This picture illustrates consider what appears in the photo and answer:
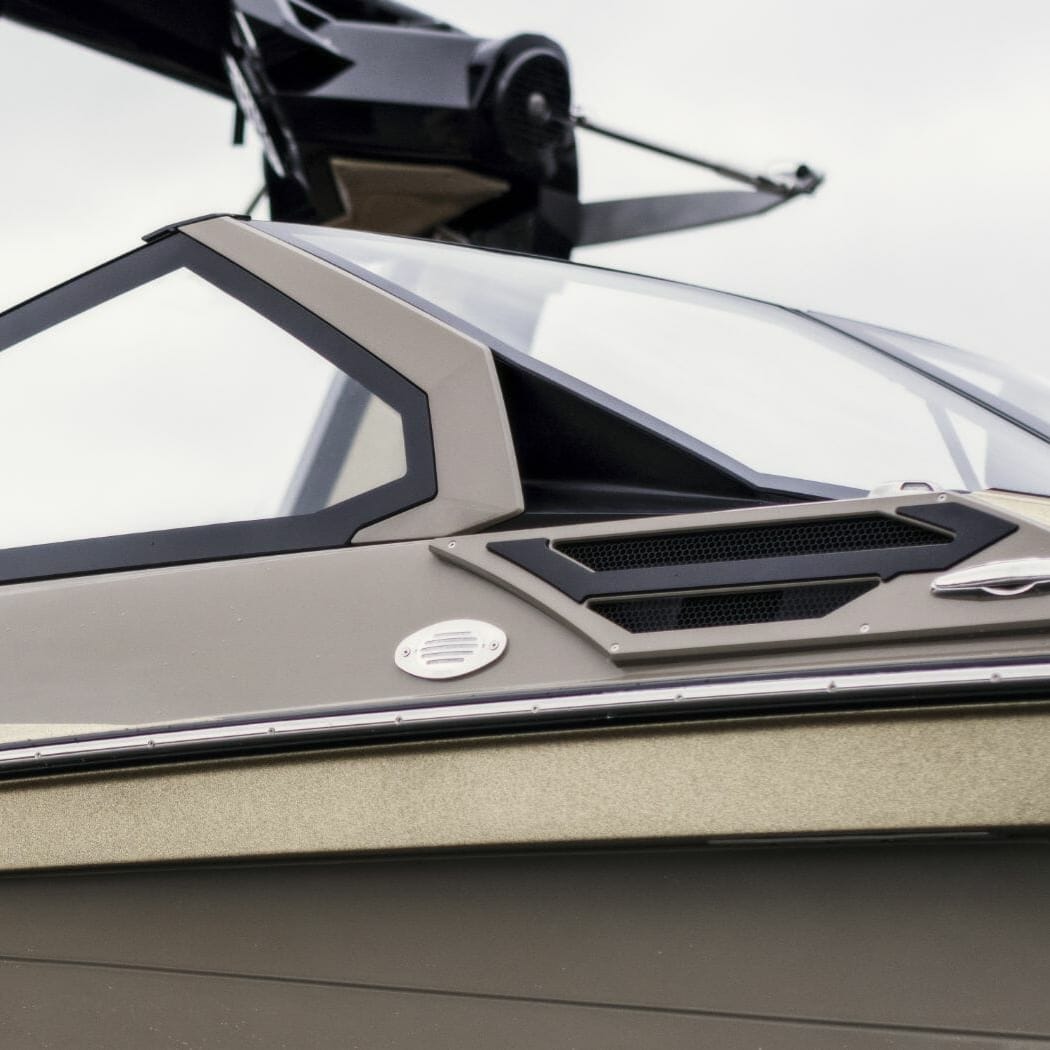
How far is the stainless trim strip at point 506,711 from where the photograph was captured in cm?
82

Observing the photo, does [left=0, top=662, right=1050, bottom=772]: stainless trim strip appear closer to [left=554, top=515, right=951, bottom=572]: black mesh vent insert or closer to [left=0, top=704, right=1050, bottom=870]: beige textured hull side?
[left=0, top=704, right=1050, bottom=870]: beige textured hull side

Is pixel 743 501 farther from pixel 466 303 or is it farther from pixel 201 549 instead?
pixel 201 549

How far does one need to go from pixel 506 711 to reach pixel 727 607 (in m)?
0.20

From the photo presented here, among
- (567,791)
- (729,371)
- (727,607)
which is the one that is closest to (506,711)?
(567,791)

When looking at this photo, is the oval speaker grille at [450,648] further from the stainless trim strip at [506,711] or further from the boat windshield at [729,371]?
the boat windshield at [729,371]

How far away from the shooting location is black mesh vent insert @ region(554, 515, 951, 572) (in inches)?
37.0

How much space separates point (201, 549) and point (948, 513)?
2.32 ft

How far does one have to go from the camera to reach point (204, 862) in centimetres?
98

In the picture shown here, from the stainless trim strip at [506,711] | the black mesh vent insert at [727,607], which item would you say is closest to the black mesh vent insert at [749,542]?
the black mesh vent insert at [727,607]

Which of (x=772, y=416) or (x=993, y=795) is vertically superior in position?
(x=772, y=416)

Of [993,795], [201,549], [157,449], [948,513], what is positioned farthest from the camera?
[157,449]

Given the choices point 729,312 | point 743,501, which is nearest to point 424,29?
point 729,312

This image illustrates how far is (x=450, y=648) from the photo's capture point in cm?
98

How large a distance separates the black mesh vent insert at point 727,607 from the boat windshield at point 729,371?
157 millimetres
